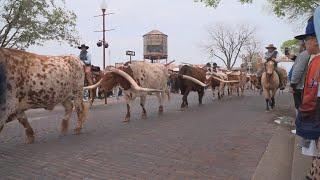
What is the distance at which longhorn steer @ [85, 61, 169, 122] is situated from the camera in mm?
14531

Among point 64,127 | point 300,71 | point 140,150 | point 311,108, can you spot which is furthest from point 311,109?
point 64,127

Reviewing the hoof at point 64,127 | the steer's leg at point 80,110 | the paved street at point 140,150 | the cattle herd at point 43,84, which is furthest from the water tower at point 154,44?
the hoof at point 64,127

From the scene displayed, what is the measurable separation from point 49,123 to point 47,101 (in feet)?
13.9

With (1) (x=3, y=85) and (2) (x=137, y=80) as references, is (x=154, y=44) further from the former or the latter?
(1) (x=3, y=85)

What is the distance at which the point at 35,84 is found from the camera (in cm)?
1008

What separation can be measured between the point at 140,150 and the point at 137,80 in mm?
6422

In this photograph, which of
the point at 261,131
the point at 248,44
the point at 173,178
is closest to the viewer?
the point at 173,178

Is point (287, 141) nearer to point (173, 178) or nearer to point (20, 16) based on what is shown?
point (173, 178)

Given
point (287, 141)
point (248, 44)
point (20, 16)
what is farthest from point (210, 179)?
point (248, 44)

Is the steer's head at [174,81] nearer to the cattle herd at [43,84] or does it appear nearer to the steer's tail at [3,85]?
the cattle herd at [43,84]

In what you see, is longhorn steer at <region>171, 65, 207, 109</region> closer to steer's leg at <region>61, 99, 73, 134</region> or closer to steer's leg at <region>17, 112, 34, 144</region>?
steer's leg at <region>61, 99, 73, 134</region>

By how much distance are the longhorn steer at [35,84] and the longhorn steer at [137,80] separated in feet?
7.51

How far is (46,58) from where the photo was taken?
1070 centimetres

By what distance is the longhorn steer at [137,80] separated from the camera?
14.5m
